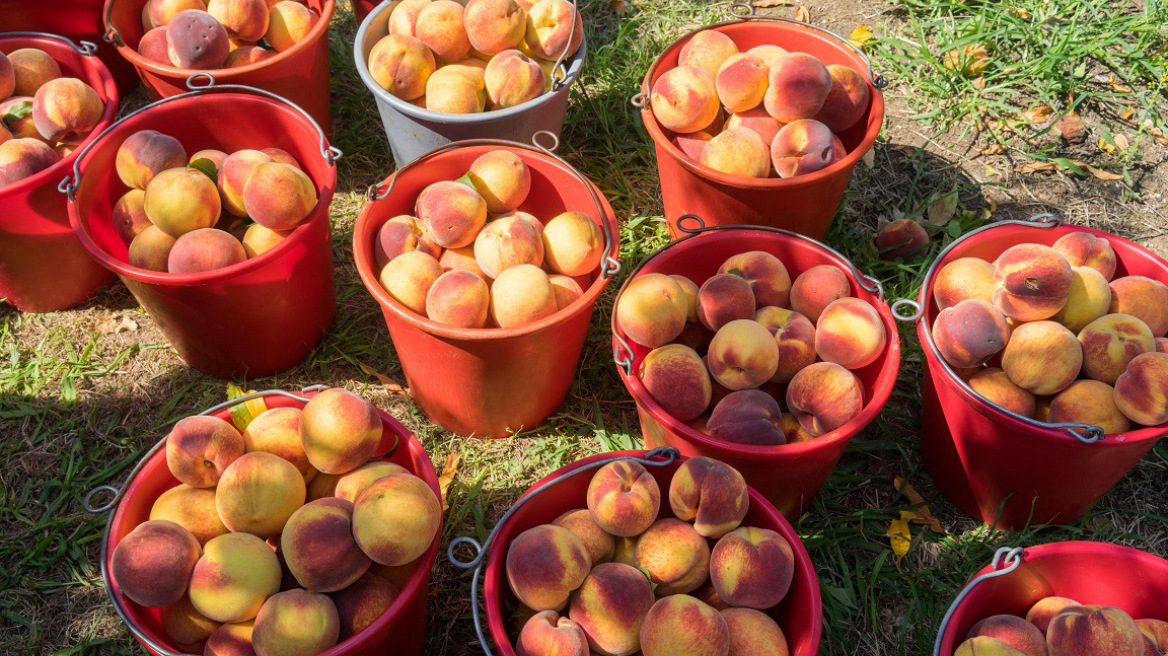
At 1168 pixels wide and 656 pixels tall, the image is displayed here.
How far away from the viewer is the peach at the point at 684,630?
1.66 m

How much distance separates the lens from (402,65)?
2.95 metres

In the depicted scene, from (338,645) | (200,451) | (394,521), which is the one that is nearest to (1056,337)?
(394,521)

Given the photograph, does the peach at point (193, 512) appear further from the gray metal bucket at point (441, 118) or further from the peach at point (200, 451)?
the gray metal bucket at point (441, 118)

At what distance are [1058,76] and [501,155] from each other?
8.48ft

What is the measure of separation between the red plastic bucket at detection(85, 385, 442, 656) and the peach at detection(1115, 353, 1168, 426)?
173 centimetres

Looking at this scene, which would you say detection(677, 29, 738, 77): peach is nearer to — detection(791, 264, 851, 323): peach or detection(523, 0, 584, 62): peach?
detection(523, 0, 584, 62): peach

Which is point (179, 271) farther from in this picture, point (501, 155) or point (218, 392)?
point (501, 155)

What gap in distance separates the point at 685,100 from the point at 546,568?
5.49 ft

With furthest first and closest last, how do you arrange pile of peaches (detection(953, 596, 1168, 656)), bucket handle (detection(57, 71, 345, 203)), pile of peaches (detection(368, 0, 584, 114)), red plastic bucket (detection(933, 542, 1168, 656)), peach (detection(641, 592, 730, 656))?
pile of peaches (detection(368, 0, 584, 114)) < bucket handle (detection(57, 71, 345, 203)) < red plastic bucket (detection(933, 542, 1168, 656)) < pile of peaches (detection(953, 596, 1168, 656)) < peach (detection(641, 592, 730, 656))

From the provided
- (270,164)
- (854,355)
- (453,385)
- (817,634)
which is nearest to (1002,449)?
(854,355)

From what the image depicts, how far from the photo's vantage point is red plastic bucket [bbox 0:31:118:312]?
2635mm

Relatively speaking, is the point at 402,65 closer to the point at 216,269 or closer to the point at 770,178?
the point at 216,269

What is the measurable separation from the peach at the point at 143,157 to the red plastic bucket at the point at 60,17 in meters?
0.97

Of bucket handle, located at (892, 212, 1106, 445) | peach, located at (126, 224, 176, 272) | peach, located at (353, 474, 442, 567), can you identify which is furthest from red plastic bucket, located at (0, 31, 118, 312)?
bucket handle, located at (892, 212, 1106, 445)
